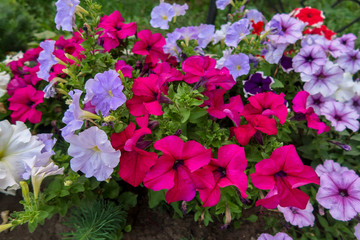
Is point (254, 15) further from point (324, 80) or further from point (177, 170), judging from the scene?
point (177, 170)

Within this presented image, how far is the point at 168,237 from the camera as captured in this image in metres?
1.61

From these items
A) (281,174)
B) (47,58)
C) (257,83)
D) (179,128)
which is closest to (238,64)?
(257,83)

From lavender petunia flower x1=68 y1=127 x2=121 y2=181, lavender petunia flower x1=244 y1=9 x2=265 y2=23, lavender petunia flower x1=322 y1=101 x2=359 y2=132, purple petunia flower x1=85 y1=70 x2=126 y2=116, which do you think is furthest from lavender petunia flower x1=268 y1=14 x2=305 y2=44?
lavender petunia flower x1=68 y1=127 x2=121 y2=181

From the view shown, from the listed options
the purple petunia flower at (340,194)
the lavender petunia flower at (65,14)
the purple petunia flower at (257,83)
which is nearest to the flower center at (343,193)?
the purple petunia flower at (340,194)

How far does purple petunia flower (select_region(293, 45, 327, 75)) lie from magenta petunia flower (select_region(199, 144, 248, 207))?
863 mm

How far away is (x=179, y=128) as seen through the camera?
115 centimetres

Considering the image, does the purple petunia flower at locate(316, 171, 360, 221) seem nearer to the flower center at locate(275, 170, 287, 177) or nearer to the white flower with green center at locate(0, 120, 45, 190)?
the flower center at locate(275, 170, 287, 177)

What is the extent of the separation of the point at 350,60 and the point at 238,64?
848 mm

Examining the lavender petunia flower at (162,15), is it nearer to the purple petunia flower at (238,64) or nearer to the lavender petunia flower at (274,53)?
the purple petunia flower at (238,64)

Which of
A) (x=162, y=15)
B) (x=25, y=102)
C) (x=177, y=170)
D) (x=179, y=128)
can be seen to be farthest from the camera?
(x=162, y=15)

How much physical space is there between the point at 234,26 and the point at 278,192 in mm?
911

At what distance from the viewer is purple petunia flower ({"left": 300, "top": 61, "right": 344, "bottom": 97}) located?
158cm

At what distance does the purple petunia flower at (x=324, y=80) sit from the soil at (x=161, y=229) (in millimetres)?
773

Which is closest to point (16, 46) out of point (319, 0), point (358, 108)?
point (358, 108)
